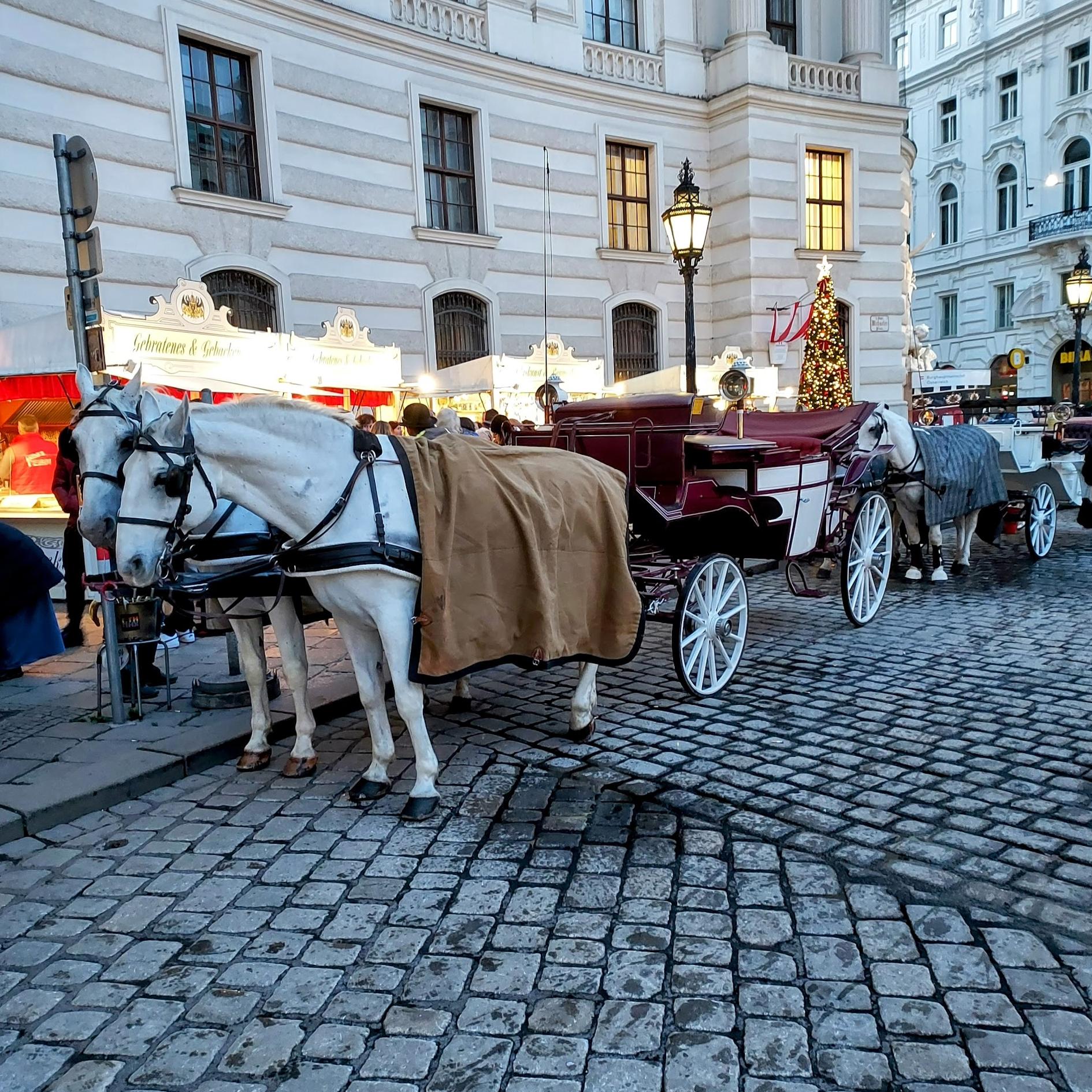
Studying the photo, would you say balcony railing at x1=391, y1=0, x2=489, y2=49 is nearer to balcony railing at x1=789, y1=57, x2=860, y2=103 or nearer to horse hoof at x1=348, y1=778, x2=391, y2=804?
balcony railing at x1=789, y1=57, x2=860, y2=103

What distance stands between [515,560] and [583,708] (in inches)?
50.7

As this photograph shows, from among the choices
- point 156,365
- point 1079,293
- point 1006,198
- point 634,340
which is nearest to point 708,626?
point 156,365

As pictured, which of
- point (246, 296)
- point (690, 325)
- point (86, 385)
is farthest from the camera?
point (246, 296)

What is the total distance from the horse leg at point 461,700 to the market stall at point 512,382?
7.13m

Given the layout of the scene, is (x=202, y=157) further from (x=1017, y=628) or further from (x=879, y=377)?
(x=879, y=377)

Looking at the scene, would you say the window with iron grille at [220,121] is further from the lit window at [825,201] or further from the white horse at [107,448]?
the lit window at [825,201]

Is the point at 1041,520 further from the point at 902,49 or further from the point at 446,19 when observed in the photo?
the point at 902,49

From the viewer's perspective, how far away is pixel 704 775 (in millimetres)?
4547

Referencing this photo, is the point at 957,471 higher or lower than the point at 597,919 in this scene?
higher

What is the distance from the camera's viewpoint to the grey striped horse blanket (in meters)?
9.08

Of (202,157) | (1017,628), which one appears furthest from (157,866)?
(202,157)

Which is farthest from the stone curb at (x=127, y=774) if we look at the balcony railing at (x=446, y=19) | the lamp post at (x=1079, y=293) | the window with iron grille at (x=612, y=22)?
the window with iron grille at (x=612, y=22)

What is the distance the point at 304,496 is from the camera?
3994 millimetres

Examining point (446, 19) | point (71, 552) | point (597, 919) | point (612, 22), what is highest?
point (612, 22)
